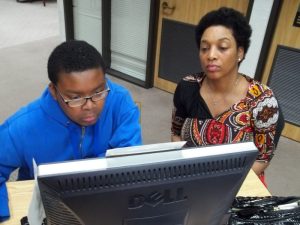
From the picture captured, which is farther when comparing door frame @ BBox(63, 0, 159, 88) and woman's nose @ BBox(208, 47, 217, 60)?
door frame @ BBox(63, 0, 159, 88)

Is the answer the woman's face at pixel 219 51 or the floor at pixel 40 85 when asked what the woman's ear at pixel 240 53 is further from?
the floor at pixel 40 85

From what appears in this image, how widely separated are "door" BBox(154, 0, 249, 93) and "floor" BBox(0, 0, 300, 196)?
279 mm

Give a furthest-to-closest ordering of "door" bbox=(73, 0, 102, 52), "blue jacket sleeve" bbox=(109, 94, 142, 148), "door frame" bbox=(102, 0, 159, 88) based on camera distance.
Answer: "door" bbox=(73, 0, 102, 52)
"door frame" bbox=(102, 0, 159, 88)
"blue jacket sleeve" bbox=(109, 94, 142, 148)

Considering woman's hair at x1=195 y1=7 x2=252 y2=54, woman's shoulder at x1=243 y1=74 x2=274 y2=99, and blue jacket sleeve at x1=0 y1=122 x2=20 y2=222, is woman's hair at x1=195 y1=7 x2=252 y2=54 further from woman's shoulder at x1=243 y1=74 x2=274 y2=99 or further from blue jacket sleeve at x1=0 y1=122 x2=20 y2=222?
blue jacket sleeve at x1=0 y1=122 x2=20 y2=222

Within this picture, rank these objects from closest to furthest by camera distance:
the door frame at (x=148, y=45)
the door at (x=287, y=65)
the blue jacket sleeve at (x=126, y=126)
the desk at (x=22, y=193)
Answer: the desk at (x=22, y=193) → the blue jacket sleeve at (x=126, y=126) → the door at (x=287, y=65) → the door frame at (x=148, y=45)

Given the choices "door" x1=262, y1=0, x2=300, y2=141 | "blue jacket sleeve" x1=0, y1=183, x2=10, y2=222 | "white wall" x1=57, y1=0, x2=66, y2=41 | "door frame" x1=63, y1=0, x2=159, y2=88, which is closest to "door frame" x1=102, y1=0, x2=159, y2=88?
"door frame" x1=63, y1=0, x2=159, y2=88

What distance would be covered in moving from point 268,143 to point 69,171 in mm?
1036

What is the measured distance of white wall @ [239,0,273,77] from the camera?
88.9 inches

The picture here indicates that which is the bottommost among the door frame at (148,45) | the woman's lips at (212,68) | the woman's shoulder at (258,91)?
the door frame at (148,45)

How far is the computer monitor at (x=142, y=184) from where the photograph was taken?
1.56 ft

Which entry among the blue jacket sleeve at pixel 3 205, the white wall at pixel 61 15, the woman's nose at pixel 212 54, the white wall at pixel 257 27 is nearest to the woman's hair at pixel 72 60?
the blue jacket sleeve at pixel 3 205

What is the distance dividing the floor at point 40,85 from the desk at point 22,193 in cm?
106

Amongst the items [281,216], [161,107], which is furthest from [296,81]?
[281,216]

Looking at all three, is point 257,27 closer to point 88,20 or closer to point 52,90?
point 52,90
